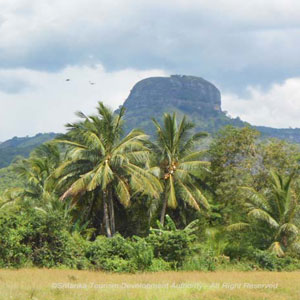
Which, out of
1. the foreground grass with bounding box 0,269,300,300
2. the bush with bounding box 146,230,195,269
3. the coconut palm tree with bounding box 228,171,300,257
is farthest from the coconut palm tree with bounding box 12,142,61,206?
the foreground grass with bounding box 0,269,300,300

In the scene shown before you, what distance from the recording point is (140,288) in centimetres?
998

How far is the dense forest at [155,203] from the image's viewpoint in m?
16.2

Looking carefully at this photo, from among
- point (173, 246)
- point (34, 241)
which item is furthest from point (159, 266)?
point (34, 241)

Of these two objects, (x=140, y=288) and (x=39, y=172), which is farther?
(x=39, y=172)

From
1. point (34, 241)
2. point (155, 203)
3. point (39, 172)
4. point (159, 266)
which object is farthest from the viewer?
point (39, 172)

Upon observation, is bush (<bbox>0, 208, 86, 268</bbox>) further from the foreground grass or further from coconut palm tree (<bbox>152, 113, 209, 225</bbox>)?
coconut palm tree (<bbox>152, 113, 209, 225</bbox>)

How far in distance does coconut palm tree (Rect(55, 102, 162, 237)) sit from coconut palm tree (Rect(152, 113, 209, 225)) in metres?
1.39

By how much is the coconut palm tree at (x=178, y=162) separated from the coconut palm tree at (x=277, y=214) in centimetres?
277

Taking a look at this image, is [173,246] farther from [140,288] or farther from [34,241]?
[140,288]

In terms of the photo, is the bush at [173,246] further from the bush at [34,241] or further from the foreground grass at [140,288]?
the foreground grass at [140,288]

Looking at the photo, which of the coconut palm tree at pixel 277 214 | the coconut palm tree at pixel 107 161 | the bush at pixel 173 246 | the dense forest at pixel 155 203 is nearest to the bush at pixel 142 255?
the dense forest at pixel 155 203

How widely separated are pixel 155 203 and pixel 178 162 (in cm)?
285

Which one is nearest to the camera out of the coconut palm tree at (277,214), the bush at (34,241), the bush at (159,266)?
the bush at (34,241)

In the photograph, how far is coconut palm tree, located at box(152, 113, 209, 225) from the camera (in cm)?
2289
